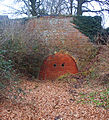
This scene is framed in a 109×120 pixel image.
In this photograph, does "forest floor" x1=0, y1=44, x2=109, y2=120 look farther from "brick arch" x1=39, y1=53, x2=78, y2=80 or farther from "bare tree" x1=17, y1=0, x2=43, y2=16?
"bare tree" x1=17, y1=0, x2=43, y2=16

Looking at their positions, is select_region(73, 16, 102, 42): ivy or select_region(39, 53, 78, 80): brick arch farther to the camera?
select_region(73, 16, 102, 42): ivy

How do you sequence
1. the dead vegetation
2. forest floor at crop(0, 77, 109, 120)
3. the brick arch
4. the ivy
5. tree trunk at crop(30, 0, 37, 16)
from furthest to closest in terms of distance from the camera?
tree trunk at crop(30, 0, 37, 16) < the ivy < the brick arch < the dead vegetation < forest floor at crop(0, 77, 109, 120)

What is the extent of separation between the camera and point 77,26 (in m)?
10.0

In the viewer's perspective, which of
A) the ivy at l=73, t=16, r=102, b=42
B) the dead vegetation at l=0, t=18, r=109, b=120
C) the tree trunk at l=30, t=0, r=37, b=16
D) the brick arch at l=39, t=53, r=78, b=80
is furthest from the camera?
the tree trunk at l=30, t=0, r=37, b=16

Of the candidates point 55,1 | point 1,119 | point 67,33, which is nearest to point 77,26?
point 67,33

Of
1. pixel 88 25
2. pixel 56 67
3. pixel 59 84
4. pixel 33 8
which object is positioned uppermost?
pixel 33 8

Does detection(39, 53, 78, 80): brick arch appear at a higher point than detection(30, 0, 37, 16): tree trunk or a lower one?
lower

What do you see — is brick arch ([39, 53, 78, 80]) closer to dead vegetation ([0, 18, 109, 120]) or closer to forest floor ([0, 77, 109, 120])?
dead vegetation ([0, 18, 109, 120])

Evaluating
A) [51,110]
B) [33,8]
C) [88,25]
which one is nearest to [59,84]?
[51,110]

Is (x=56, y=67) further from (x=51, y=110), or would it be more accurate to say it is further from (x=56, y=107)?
(x=51, y=110)

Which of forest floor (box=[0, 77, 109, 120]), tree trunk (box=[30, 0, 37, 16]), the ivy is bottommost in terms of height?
forest floor (box=[0, 77, 109, 120])

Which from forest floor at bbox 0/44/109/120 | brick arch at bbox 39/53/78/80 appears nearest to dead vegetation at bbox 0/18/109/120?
forest floor at bbox 0/44/109/120

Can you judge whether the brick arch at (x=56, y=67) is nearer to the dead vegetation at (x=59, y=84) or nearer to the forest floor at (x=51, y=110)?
the dead vegetation at (x=59, y=84)

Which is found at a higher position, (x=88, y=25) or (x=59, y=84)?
(x=88, y=25)
